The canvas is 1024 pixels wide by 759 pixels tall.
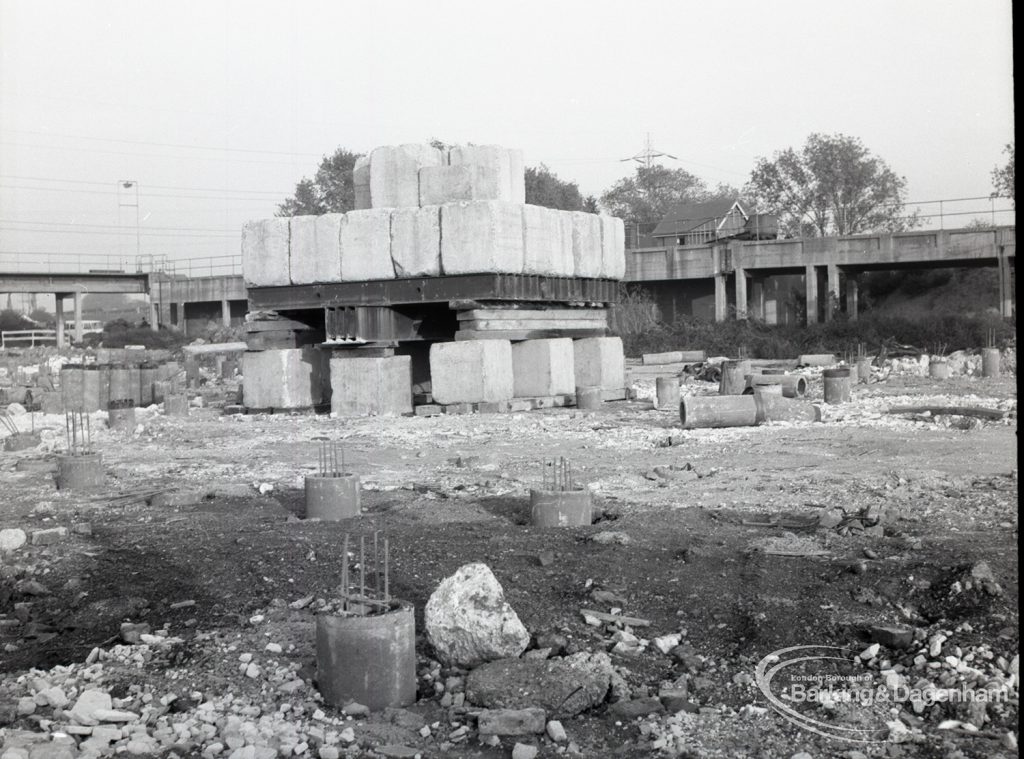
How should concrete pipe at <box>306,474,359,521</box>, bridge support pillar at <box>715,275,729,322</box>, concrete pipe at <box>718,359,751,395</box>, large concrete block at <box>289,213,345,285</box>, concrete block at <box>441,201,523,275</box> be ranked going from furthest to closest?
bridge support pillar at <box>715,275,729,322</box>
large concrete block at <box>289,213,345,285</box>
concrete block at <box>441,201,523,275</box>
concrete pipe at <box>718,359,751,395</box>
concrete pipe at <box>306,474,359,521</box>

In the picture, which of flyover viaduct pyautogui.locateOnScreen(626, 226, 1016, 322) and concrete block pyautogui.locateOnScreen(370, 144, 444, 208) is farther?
flyover viaduct pyautogui.locateOnScreen(626, 226, 1016, 322)

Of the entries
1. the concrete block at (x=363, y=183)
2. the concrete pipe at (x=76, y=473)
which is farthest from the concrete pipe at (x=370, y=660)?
the concrete block at (x=363, y=183)

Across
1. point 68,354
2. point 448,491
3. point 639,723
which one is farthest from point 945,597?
point 68,354

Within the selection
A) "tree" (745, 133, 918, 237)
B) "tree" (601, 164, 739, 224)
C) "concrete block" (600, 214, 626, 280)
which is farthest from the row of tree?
"concrete block" (600, 214, 626, 280)

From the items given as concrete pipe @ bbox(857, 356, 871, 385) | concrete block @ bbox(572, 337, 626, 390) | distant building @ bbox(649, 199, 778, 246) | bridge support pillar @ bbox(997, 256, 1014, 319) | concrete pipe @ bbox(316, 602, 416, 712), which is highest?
distant building @ bbox(649, 199, 778, 246)

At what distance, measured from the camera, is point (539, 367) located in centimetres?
1627

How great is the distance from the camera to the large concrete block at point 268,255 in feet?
55.5

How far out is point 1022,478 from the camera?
83.4 inches

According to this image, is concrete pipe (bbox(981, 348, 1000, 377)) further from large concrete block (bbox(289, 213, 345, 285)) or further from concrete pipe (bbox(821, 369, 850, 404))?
large concrete block (bbox(289, 213, 345, 285))

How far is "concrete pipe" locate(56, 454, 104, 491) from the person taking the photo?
10.1 m

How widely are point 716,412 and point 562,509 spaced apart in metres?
5.48

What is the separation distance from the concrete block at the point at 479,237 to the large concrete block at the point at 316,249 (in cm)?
188

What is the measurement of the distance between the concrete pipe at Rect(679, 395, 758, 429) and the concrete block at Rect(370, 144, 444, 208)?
20.4 ft

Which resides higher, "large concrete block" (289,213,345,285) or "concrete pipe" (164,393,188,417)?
"large concrete block" (289,213,345,285)
